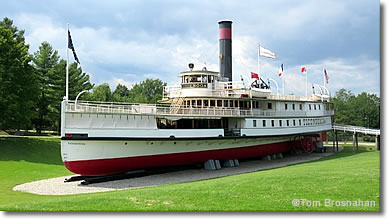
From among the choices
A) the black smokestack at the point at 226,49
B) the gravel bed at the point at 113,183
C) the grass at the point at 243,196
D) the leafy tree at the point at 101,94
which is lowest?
the gravel bed at the point at 113,183

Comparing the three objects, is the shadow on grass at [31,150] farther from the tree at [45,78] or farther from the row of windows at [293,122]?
the row of windows at [293,122]

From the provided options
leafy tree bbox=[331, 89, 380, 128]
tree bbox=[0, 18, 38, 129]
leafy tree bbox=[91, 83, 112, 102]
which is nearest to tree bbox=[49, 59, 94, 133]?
leafy tree bbox=[91, 83, 112, 102]

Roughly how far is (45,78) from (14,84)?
35.7ft

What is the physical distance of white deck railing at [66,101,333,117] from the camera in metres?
16.6

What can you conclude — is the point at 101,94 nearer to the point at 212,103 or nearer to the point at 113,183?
the point at 212,103

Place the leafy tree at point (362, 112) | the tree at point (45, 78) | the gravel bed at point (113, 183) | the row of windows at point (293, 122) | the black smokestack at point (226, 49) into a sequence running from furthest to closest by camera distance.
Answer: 1. the leafy tree at point (362, 112)
2. the tree at point (45, 78)
3. the black smokestack at point (226, 49)
4. the row of windows at point (293, 122)
5. the gravel bed at point (113, 183)

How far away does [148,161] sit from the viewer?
18.5m

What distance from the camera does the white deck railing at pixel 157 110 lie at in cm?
1658

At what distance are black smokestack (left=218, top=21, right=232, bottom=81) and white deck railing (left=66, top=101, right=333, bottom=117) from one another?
4.37 metres

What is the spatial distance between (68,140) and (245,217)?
10161mm

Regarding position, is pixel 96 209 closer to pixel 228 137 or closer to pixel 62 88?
pixel 228 137

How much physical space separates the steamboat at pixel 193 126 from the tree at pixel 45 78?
17.8 meters

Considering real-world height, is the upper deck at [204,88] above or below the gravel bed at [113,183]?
above

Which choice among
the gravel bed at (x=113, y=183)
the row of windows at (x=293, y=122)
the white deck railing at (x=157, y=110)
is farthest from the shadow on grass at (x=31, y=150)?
the row of windows at (x=293, y=122)
